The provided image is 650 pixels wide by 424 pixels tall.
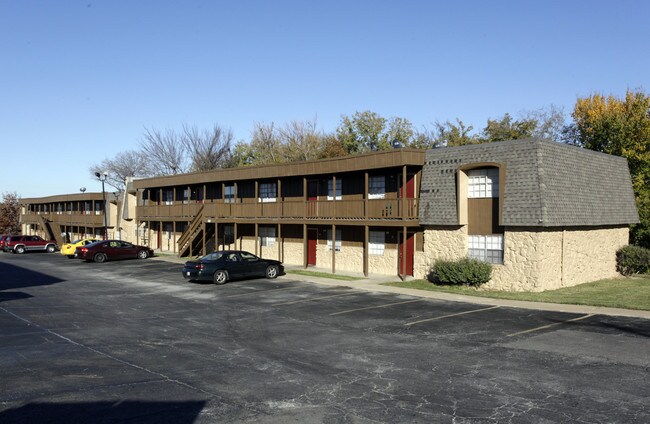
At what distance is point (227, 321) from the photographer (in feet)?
51.2

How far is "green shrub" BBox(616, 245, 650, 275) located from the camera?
27.0 meters

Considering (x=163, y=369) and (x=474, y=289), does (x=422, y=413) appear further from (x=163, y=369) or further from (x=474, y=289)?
(x=474, y=289)

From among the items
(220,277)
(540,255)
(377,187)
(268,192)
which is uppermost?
(268,192)

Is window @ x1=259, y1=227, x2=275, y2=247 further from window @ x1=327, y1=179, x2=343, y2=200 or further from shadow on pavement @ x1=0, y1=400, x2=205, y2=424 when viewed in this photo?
shadow on pavement @ x1=0, y1=400, x2=205, y2=424

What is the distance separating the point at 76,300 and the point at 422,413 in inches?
608

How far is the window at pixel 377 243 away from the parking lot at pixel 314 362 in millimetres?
8095

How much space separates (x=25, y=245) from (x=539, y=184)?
43401 mm

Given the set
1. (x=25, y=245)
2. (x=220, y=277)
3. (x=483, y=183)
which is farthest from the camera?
(x=25, y=245)

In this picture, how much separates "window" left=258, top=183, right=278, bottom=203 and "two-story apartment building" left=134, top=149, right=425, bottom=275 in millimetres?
64

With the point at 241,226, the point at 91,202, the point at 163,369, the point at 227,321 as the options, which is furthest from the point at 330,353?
the point at 91,202

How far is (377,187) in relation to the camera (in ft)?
91.5

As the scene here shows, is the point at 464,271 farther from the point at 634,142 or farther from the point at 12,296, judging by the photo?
the point at 634,142

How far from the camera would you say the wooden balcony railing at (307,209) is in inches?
998

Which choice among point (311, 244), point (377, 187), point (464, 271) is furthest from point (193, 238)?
point (464, 271)
